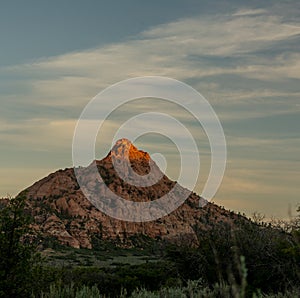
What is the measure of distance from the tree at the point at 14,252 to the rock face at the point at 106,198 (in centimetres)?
7085

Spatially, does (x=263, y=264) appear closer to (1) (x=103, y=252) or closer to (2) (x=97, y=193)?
(1) (x=103, y=252)

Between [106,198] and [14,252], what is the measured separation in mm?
97763

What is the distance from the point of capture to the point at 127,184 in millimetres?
119250

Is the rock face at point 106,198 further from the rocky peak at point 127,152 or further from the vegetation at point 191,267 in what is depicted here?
the vegetation at point 191,267

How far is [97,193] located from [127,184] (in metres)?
6.52

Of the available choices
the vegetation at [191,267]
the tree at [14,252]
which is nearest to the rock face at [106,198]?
the vegetation at [191,267]

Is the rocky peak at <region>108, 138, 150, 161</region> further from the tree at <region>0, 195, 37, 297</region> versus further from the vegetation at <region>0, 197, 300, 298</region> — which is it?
the tree at <region>0, 195, 37, 297</region>

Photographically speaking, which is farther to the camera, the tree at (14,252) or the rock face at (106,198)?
the rock face at (106,198)

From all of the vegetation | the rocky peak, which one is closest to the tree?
the vegetation

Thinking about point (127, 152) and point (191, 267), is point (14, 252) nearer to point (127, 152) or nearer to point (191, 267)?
point (191, 267)

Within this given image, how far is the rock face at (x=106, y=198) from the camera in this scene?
98.1 m

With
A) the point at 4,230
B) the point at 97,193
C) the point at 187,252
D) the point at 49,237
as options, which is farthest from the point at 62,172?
the point at 4,230

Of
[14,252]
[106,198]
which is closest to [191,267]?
[14,252]

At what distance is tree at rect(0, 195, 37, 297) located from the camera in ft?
54.4
